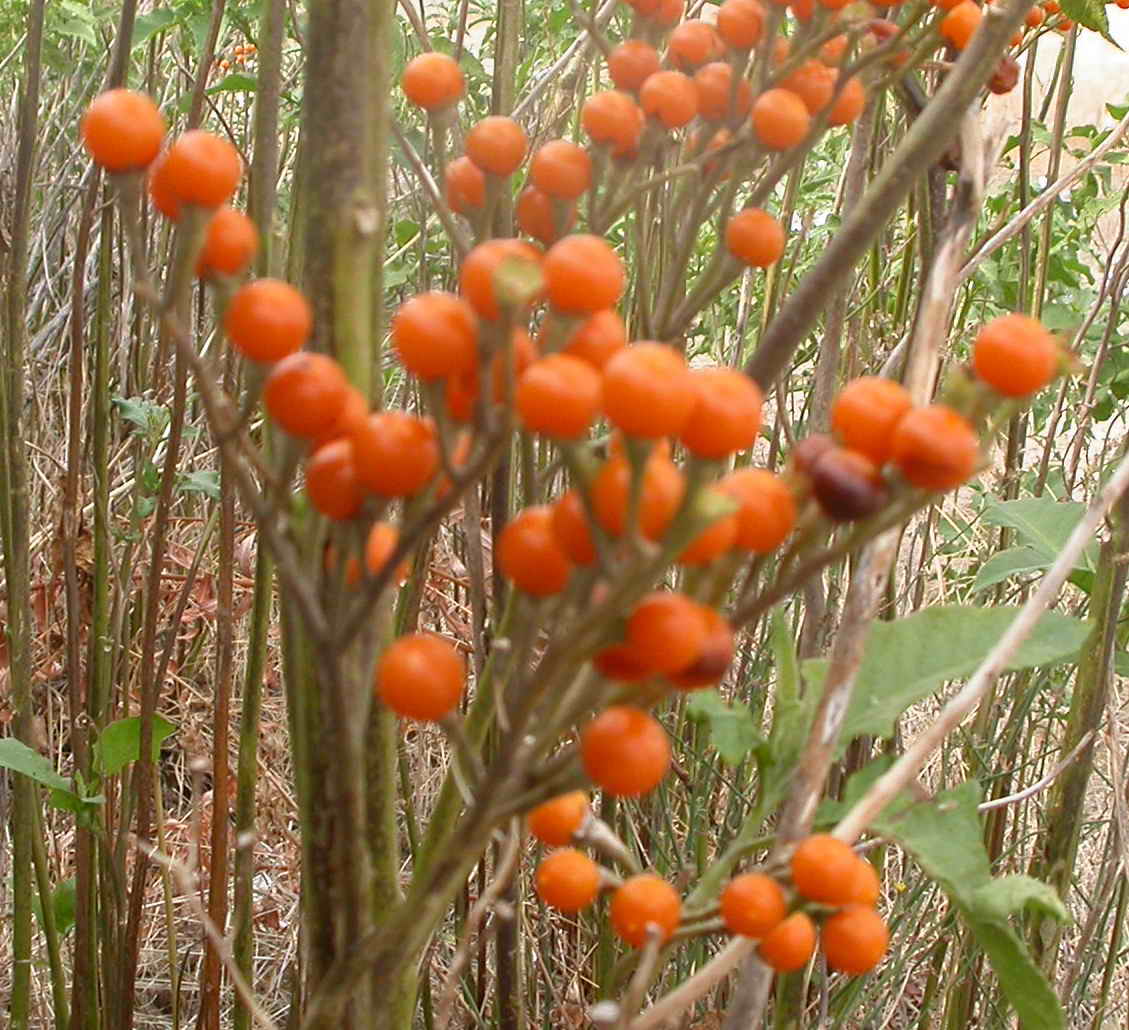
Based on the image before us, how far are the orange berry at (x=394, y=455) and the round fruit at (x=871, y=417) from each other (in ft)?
0.34

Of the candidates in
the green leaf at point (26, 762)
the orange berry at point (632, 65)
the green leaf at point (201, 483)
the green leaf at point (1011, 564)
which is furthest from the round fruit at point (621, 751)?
the green leaf at point (201, 483)

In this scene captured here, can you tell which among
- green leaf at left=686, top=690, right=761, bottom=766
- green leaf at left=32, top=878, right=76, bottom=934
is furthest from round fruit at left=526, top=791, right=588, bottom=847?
green leaf at left=32, top=878, right=76, bottom=934

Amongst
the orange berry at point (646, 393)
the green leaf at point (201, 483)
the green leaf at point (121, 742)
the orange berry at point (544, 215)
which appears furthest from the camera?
the green leaf at point (201, 483)

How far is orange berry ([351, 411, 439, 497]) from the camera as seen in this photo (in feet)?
1.05

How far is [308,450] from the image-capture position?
35 centimetres

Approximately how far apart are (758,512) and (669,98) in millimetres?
288

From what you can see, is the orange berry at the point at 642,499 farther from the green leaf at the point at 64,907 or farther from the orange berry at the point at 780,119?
the green leaf at the point at 64,907

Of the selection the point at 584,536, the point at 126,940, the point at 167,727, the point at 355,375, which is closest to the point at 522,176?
the point at 167,727

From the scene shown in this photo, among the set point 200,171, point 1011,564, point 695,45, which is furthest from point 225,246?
point 1011,564

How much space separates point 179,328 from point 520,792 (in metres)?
0.15

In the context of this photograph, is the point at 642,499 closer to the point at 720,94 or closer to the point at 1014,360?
the point at 1014,360

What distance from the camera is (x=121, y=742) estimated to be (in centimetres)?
112

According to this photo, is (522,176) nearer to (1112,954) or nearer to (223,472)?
(223,472)

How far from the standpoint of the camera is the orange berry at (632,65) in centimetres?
58
